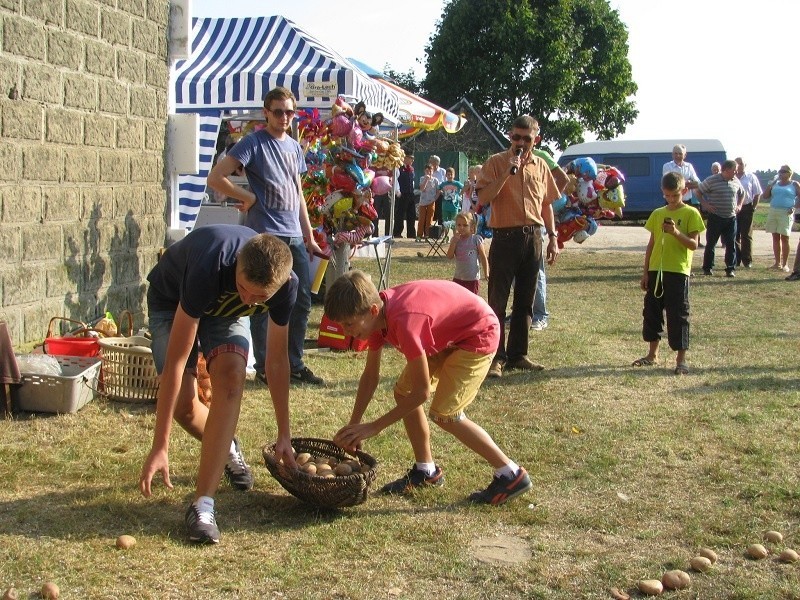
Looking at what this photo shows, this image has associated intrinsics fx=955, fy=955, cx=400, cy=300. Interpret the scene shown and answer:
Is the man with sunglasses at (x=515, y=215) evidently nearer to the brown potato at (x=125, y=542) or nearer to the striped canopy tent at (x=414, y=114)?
the brown potato at (x=125, y=542)

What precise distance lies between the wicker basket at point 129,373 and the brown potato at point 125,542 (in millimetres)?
2417

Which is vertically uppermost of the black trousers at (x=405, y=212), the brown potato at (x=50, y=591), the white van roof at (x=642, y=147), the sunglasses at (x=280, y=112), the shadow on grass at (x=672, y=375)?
the white van roof at (x=642, y=147)

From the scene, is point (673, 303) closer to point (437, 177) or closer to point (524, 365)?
point (524, 365)

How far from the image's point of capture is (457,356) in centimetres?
467

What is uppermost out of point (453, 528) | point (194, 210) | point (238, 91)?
point (238, 91)

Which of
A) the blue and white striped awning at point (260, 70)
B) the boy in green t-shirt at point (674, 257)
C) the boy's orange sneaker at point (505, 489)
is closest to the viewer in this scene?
the boy's orange sneaker at point (505, 489)

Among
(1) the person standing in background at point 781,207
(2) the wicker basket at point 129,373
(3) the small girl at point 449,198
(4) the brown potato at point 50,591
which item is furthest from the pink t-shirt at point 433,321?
(3) the small girl at point 449,198

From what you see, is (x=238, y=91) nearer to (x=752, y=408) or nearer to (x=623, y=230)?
(x=752, y=408)

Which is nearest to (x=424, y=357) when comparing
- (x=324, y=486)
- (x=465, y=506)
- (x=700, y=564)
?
(x=324, y=486)

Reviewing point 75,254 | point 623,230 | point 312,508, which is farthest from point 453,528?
point 623,230

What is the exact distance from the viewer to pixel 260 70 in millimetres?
9938

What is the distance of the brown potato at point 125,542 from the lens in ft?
13.0

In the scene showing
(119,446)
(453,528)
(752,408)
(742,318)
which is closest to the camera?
(453,528)

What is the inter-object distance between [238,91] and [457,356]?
19.6 ft
